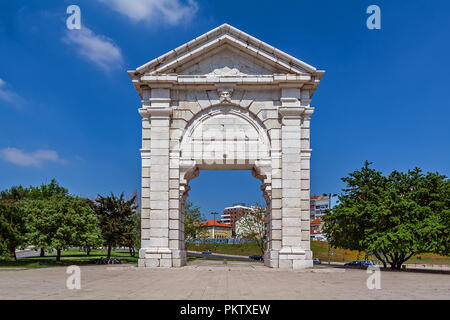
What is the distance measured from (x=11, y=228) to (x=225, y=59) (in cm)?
2249

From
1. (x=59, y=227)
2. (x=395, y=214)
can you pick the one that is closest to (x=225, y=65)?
(x=395, y=214)

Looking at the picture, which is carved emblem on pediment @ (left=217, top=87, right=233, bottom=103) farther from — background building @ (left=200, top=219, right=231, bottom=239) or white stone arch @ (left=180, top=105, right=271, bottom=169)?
background building @ (left=200, top=219, right=231, bottom=239)

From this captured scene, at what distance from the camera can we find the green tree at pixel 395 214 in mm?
24438

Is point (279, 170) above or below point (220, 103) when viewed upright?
below

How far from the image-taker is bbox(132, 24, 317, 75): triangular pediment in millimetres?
23109

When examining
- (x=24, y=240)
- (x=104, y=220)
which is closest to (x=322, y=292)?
(x=24, y=240)

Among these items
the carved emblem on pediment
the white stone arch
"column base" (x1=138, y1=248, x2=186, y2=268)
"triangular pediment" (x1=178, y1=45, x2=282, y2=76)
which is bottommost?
"column base" (x1=138, y1=248, x2=186, y2=268)

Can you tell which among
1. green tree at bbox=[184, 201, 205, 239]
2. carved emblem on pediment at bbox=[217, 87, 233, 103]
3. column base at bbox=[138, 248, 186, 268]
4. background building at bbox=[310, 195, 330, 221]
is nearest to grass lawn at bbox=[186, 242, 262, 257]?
green tree at bbox=[184, 201, 205, 239]

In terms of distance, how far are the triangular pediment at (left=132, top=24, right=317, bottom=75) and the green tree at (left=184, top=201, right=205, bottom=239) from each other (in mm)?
36184

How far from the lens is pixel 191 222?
59156 millimetres

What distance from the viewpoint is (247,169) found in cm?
2523
